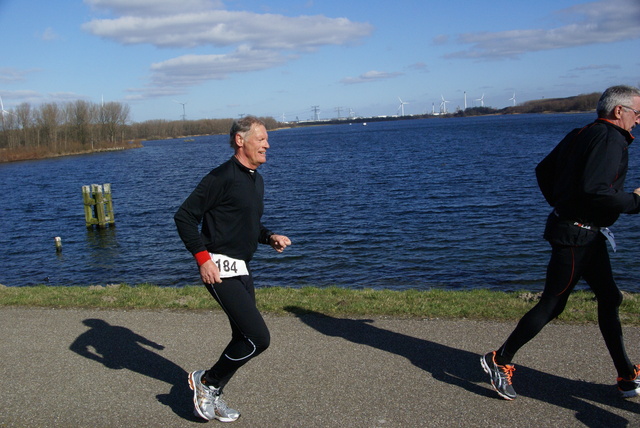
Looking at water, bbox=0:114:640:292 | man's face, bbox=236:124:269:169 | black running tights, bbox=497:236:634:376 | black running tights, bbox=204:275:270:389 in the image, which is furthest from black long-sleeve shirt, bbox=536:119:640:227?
water, bbox=0:114:640:292

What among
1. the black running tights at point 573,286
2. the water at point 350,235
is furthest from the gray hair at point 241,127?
the water at point 350,235

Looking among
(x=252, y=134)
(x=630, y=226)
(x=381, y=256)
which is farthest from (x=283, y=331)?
(x=630, y=226)

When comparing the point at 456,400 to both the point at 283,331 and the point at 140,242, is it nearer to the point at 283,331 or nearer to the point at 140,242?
the point at 283,331

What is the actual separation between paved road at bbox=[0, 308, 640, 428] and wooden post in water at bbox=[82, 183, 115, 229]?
20116 millimetres

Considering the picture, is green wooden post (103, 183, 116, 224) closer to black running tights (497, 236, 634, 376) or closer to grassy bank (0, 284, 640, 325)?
grassy bank (0, 284, 640, 325)

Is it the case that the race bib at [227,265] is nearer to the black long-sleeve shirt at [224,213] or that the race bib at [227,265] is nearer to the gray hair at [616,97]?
the black long-sleeve shirt at [224,213]

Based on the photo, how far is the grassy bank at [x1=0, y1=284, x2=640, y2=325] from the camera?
660cm

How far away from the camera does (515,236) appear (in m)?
19.3

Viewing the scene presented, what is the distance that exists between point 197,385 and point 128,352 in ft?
6.01

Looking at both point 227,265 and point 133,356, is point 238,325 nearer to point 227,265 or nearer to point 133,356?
point 227,265

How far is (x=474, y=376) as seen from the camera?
4887 millimetres

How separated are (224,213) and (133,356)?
2406 mm

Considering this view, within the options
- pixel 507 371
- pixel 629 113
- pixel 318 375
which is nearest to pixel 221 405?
pixel 318 375

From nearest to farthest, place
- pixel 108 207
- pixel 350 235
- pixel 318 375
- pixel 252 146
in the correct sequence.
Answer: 1. pixel 252 146
2. pixel 318 375
3. pixel 350 235
4. pixel 108 207
